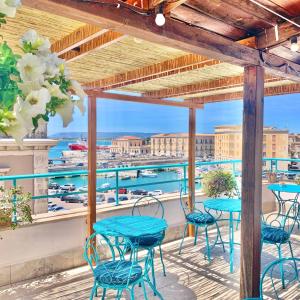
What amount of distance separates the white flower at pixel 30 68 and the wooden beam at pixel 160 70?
2586 millimetres

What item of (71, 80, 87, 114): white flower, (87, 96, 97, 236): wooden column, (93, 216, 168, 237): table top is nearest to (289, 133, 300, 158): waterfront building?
(93, 216, 168, 237): table top

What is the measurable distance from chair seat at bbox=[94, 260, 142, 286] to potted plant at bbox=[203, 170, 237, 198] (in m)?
2.99

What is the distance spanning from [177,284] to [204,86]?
9.71 feet

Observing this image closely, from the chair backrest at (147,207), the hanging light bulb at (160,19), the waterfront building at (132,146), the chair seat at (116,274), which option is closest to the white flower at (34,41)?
the hanging light bulb at (160,19)

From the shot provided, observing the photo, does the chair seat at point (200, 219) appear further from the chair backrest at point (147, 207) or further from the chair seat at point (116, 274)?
the chair seat at point (116, 274)

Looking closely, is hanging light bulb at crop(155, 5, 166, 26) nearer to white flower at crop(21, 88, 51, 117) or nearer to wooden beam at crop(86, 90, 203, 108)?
white flower at crop(21, 88, 51, 117)

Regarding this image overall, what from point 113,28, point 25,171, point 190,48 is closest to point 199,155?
point 190,48

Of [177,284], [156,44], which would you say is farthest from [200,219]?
[156,44]

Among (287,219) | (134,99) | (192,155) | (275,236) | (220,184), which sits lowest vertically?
(287,219)

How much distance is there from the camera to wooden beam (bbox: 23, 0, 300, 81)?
5.35 feet

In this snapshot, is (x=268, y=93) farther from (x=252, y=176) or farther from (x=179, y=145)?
(x=252, y=176)

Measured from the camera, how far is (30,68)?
77 cm

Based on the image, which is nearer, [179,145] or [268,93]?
[268,93]

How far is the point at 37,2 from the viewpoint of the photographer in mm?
1540
